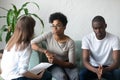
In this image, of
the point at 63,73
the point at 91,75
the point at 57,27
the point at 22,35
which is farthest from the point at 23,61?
the point at 91,75

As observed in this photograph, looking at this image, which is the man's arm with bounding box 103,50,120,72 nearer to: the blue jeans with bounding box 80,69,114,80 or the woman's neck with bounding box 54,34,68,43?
the blue jeans with bounding box 80,69,114,80

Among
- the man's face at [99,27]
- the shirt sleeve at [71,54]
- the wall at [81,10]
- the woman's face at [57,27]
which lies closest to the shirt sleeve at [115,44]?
the man's face at [99,27]

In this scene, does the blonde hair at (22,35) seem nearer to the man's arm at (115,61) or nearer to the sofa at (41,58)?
the sofa at (41,58)

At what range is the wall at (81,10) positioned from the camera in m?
3.78

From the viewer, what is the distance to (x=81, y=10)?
3.80 metres

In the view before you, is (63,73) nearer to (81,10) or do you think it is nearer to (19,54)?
(19,54)

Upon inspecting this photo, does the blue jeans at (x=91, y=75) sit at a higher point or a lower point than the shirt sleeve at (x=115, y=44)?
lower

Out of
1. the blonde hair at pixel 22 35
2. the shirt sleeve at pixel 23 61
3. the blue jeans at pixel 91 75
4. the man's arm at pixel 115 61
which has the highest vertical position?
the blonde hair at pixel 22 35

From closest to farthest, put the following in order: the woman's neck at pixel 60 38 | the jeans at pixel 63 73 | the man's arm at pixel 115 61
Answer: the jeans at pixel 63 73 → the man's arm at pixel 115 61 → the woman's neck at pixel 60 38

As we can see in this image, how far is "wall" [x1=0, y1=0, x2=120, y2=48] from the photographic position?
378 cm

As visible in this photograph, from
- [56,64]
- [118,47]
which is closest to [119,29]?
[118,47]

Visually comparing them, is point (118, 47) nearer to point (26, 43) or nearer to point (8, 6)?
point (26, 43)

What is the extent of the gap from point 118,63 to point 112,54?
134mm

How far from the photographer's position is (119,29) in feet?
12.5
